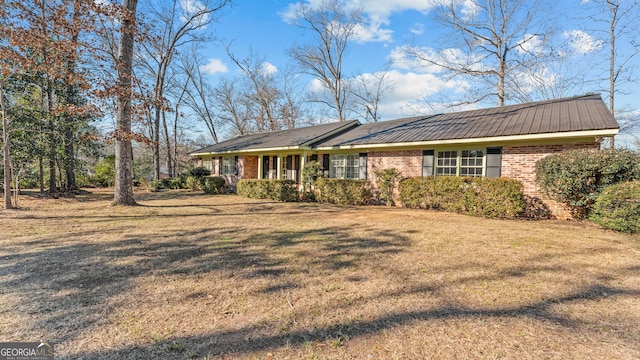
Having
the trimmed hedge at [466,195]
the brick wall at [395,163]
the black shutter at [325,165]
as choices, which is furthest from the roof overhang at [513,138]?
the black shutter at [325,165]

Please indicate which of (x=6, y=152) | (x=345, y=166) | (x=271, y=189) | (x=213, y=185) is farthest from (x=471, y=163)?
(x=6, y=152)

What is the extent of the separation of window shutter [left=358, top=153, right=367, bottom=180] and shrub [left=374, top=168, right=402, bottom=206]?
1.04 m

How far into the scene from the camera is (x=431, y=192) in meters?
9.77

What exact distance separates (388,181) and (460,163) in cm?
257

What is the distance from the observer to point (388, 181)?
36.5 feet

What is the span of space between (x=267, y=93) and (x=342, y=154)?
69.1ft

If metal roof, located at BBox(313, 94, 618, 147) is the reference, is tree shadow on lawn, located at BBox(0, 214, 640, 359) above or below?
below

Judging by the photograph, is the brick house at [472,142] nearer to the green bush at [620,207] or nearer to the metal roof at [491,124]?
the metal roof at [491,124]

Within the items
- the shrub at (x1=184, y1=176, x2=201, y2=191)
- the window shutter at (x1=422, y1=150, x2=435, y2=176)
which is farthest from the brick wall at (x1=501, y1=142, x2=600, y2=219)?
the shrub at (x1=184, y1=176, x2=201, y2=191)

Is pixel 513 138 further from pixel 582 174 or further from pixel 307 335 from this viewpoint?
pixel 307 335

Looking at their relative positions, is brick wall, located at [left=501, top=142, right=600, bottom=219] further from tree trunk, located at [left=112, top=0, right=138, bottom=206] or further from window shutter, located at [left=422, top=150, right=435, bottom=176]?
tree trunk, located at [left=112, top=0, right=138, bottom=206]

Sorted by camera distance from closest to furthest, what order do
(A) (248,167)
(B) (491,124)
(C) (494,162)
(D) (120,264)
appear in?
(D) (120,264) < (C) (494,162) < (B) (491,124) < (A) (248,167)

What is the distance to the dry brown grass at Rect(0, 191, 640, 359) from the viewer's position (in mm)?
2389

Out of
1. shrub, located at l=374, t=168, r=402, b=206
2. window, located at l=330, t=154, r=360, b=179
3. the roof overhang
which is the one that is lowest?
shrub, located at l=374, t=168, r=402, b=206
